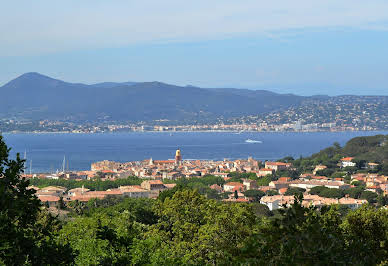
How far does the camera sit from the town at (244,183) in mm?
51150

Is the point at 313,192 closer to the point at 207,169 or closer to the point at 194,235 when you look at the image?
the point at 207,169

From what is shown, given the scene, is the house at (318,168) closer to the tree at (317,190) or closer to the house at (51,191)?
the tree at (317,190)

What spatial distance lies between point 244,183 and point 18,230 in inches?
2281

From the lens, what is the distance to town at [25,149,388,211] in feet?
168

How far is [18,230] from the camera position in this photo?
301 inches

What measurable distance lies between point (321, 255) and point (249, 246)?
1.10 metres

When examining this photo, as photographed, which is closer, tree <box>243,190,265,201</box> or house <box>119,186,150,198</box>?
house <box>119,186,150,198</box>

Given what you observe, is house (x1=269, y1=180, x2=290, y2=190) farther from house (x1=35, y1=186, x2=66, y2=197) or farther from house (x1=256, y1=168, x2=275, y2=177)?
house (x1=35, y1=186, x2=66, y2=197)

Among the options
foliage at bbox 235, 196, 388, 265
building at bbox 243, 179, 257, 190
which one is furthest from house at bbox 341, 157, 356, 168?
foliage at bbox 235, 196, 388, 265

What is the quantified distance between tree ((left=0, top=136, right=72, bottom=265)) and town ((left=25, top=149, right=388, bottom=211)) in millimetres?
28636

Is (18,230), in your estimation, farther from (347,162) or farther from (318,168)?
(347,162)

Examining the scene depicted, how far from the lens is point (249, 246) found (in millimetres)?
6781

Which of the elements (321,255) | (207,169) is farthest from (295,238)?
(207,169)

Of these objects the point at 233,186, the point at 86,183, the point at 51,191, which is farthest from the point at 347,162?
the point at 51,191
